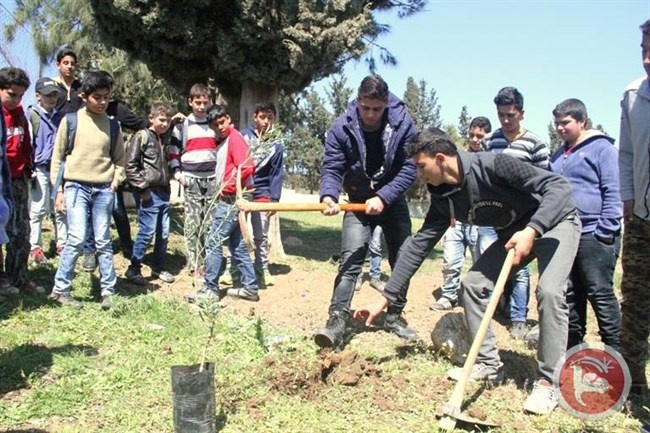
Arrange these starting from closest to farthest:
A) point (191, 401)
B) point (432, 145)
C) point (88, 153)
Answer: point (191, 401), point (432, 145), point (88, 153)

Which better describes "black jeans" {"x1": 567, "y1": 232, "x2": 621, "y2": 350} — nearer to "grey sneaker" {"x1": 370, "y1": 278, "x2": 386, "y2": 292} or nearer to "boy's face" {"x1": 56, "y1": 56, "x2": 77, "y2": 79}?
"grey sneaker" {"x1": 370, "y1": 278, "x2": 386, "y2": 292}

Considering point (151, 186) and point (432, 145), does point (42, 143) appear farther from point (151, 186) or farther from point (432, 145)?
point (432, 145)

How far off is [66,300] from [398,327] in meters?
2.77

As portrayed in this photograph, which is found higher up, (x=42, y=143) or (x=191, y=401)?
(x=42, y=143)

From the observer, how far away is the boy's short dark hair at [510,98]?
4668 millimetres

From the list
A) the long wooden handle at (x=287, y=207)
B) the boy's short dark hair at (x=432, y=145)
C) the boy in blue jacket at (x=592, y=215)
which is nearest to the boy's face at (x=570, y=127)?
the boy in blue jacket at (x=592, y=215)

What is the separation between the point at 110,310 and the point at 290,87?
15.3 ft

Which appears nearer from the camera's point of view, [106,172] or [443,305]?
[106,172]

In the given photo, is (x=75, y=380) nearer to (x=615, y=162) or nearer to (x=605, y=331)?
(x=605, y=331)

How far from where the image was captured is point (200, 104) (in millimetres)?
5922

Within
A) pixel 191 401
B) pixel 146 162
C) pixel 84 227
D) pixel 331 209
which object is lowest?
pixel 191 401

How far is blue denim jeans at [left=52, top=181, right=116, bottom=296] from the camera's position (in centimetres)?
489

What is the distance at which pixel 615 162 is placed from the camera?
13.2 ft

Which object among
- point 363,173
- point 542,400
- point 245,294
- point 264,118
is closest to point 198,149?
point 264,118
